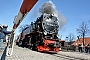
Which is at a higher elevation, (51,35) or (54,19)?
(54,19)

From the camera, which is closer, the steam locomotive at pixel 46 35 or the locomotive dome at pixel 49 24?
the steam locomotive at pixel 46 35

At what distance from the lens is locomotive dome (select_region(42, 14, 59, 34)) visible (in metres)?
17.4

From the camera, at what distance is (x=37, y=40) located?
698 inches

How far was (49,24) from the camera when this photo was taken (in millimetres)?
17844

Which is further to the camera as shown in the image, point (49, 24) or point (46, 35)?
point (49, 24)

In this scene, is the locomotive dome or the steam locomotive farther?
the locomotive dome

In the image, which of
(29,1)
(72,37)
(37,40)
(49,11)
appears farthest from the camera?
(72,37)

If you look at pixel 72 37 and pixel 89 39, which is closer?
pixel 89 39

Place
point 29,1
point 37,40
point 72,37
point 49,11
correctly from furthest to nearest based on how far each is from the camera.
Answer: point 72,37, point 49,11, point 37,40, point 29,1

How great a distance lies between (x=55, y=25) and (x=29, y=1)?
16.8 meters

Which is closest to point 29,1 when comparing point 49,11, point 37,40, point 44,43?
point 44,43

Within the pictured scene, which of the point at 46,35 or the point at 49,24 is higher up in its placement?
→ the point at 49,24

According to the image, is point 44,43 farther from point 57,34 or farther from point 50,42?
point 57,34

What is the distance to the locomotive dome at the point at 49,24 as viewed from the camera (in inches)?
685
